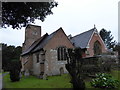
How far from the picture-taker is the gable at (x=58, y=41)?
2497 cm

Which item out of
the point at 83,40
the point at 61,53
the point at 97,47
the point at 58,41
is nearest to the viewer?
the point at 58,41

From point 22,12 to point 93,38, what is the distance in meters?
24.3

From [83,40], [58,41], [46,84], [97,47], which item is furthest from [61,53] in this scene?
[97,47]

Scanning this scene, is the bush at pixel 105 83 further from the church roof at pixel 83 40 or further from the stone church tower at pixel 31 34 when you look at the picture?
the stone church tower at pixel 31 34

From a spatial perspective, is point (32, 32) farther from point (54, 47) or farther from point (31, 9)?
point (31, 9)

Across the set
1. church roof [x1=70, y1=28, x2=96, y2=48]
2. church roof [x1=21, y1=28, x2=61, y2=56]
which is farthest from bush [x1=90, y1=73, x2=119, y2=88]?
church roof [x1=70, y1=28, x2=96, y2=48]

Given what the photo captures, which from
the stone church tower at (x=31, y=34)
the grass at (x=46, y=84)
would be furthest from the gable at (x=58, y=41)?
the stone church tower at (x=31, y=34)

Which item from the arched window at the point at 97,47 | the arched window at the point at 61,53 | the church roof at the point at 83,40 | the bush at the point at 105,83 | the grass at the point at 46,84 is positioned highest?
the church roof at the point at 83,40

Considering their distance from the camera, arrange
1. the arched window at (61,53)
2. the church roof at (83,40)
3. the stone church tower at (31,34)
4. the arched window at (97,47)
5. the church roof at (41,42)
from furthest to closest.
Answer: the stone church tower at (31,34)
the arched window at (97,47)
the church roof at (83,40)
the church roof at (41,42)
the arched window at (61,53)

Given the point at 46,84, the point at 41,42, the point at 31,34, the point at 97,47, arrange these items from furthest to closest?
the point at 31,34, the point at 97,47, the point at 41,42, the point at 46,84

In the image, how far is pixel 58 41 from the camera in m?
25.7

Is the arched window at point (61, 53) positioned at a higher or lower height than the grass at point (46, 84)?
higher

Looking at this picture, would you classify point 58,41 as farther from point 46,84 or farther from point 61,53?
point 46,84

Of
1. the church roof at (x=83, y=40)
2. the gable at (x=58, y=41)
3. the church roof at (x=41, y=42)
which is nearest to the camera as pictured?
the gable at (x=58, y=41)
